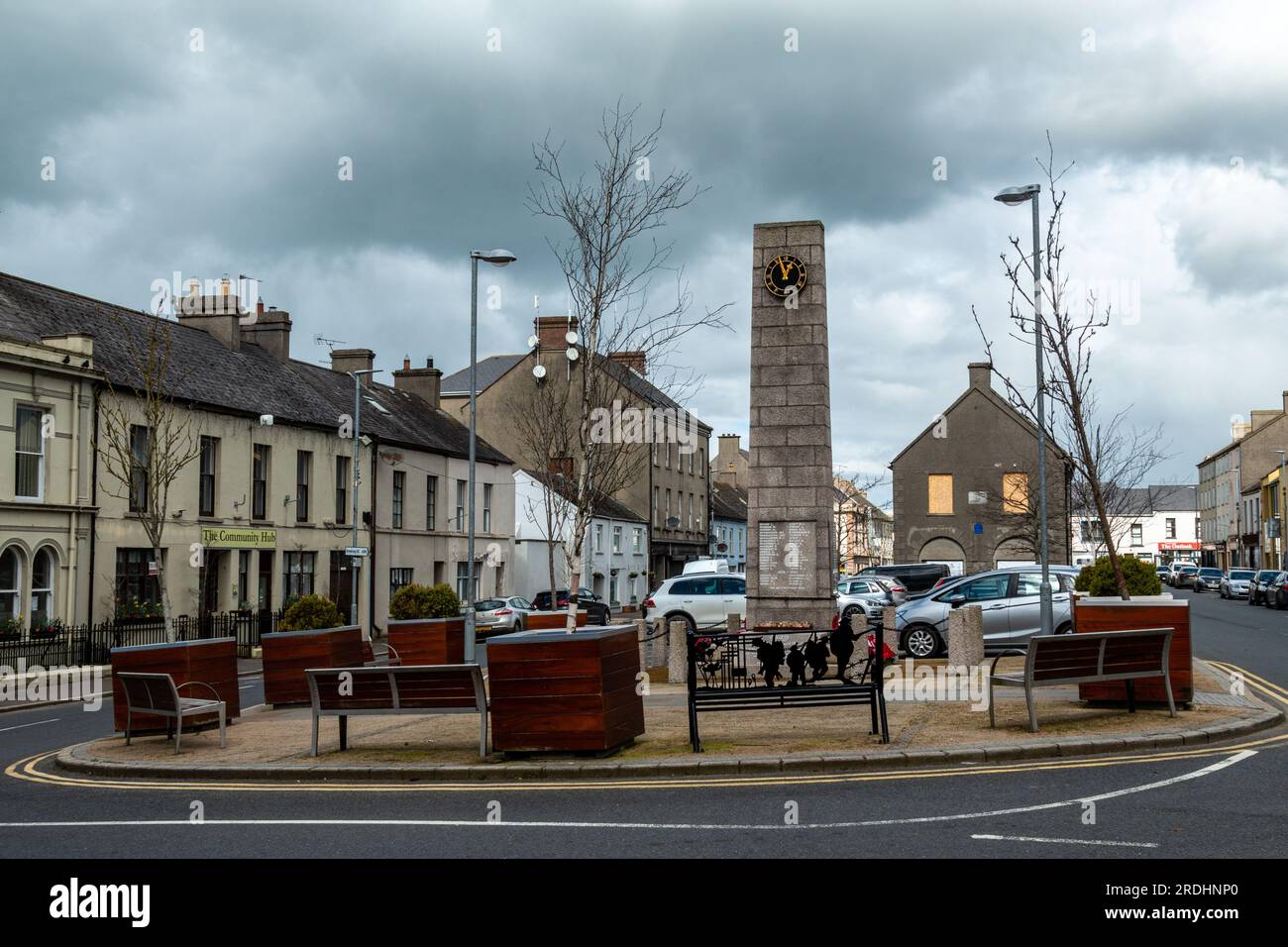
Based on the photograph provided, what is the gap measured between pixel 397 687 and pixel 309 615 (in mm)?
16967

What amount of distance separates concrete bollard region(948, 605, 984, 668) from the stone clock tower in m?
2.79

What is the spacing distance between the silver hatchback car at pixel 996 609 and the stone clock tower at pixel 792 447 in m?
3.24

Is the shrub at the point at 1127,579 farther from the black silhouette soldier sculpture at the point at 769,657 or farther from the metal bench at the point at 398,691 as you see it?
the metal bench at the point at 398,691

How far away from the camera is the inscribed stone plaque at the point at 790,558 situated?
2103cm

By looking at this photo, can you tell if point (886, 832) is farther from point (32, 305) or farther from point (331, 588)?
point (331, 588)

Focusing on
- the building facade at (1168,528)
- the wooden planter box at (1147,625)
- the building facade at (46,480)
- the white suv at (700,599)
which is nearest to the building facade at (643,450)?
the white suv at (700,599)

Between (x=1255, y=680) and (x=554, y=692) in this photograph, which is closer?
(x=554, y=692)

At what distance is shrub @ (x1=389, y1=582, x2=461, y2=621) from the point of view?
109 feet

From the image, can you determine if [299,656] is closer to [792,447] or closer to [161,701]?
[161,701]

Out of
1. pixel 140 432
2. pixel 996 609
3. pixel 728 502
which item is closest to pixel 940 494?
pixel 728 502

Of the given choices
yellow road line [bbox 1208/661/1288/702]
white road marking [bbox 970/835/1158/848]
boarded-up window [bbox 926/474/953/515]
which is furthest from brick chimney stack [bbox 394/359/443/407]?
white road marking [bbox 970/835/1158/848]

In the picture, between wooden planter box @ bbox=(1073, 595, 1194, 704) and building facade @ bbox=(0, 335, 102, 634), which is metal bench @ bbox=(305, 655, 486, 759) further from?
building facade @ bbox=(0, 335, 102, 634)

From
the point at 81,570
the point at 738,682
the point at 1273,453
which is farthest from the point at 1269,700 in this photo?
the point at 1273,453

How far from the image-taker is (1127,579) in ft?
71.7
